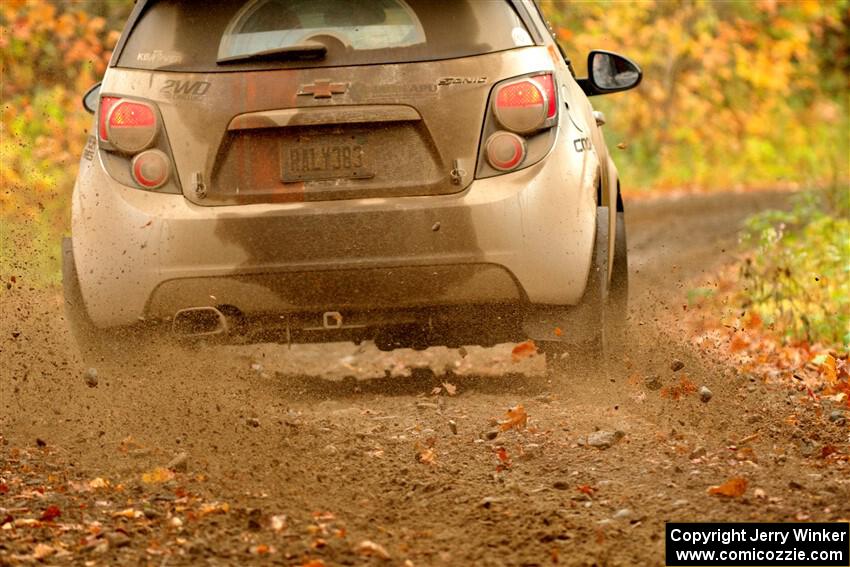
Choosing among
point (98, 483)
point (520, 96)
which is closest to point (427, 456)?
point (98, 483)

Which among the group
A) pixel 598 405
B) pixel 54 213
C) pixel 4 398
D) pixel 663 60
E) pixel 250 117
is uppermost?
pixel 250 117

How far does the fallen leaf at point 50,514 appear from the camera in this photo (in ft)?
15.7

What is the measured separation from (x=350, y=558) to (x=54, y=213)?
28.7 ft

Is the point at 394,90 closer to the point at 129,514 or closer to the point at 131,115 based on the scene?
the point at 131,115

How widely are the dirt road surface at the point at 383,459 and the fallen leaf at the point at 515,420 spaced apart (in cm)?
3

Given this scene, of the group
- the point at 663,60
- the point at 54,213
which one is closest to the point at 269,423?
the point at 54,213

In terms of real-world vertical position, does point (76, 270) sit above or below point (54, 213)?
above

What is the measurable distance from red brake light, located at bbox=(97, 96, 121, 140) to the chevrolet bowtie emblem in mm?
787

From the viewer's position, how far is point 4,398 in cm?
669

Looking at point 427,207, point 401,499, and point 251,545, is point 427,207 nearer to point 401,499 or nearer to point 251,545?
point 401,499

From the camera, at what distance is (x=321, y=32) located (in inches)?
243

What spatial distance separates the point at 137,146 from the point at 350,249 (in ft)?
3.15

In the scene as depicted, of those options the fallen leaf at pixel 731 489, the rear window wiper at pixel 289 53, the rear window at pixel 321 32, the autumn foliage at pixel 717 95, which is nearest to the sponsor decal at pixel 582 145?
the rear window at pixel 321 32

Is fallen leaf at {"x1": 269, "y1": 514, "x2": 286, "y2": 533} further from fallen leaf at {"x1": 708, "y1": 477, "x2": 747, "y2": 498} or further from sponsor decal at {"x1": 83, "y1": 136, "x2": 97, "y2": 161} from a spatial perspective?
sponsor decal at {"x1": 83, "y1": 136, "x2": 97, "y2": 161}
